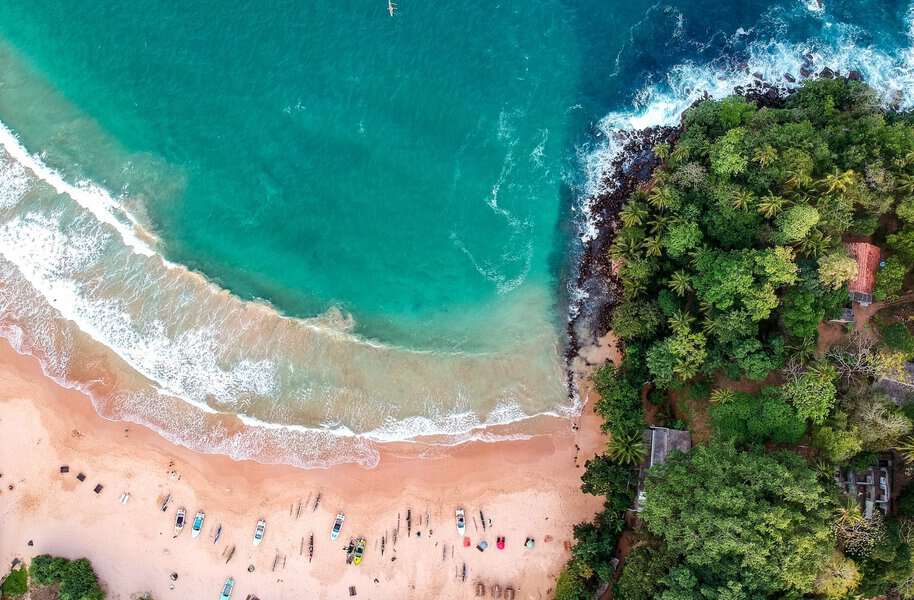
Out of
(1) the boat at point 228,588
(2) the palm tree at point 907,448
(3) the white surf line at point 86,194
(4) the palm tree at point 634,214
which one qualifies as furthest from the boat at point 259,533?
(2) the palm tree at point 907,448

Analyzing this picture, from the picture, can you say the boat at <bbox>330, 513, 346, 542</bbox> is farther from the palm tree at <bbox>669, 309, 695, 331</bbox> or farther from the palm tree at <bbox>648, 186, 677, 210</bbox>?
the palm tree at <bbox>648, 186, 677, 210</bbox>

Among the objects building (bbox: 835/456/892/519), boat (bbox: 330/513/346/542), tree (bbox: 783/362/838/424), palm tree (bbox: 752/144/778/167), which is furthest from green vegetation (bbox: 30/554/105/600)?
palm tree (bbox: 752/144/778/167)

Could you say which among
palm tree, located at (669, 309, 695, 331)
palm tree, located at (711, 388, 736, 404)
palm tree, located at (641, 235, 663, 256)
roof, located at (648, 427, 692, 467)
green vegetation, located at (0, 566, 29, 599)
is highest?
palm tree, located at (641, 235, 663, 256)

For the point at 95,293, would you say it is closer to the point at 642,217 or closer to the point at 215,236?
the point at 215,236

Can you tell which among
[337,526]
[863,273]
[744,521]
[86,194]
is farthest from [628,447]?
[86,194]

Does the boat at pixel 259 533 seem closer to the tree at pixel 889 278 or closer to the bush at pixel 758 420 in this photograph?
the bush at pixel 758 420

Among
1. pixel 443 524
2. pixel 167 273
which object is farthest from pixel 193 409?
pixel 443 524
